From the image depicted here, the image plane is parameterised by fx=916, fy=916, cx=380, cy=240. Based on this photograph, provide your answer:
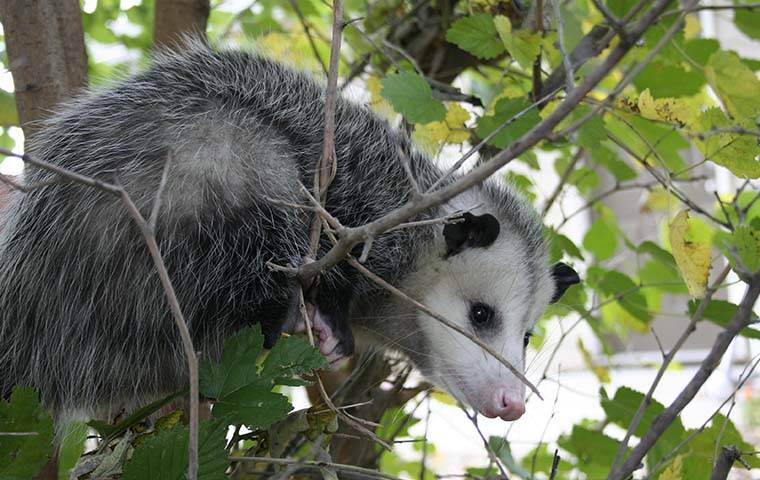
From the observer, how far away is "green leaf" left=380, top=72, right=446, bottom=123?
1.63 m

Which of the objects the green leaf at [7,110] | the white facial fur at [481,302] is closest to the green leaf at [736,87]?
the white facial fur at [481,302]

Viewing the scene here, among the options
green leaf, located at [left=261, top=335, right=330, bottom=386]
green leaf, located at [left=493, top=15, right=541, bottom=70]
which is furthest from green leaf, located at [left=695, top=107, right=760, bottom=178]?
green leaf, located at [left=261, top=335, right=330, bottom=386]

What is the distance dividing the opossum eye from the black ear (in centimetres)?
26

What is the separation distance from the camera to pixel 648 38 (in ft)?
6.19

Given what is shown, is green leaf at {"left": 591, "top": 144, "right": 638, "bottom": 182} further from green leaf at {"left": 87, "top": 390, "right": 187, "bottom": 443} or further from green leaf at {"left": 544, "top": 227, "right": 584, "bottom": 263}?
green leaf at {"left": 87, "top": 390, "right": 187, "bottom": 443}

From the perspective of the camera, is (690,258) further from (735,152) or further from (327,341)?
(327,341)

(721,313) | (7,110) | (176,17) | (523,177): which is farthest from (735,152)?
(7,110)

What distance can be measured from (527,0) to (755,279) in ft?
3.70

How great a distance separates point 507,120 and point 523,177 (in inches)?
29.1

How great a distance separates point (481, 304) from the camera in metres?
1.92

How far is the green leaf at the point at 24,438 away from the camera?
1.18 metres

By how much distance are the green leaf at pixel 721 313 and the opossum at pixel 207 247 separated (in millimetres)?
374

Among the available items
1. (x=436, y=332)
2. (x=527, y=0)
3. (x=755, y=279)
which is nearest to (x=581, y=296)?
(x=436, y=332)

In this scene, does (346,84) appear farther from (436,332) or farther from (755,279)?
(755,279)
